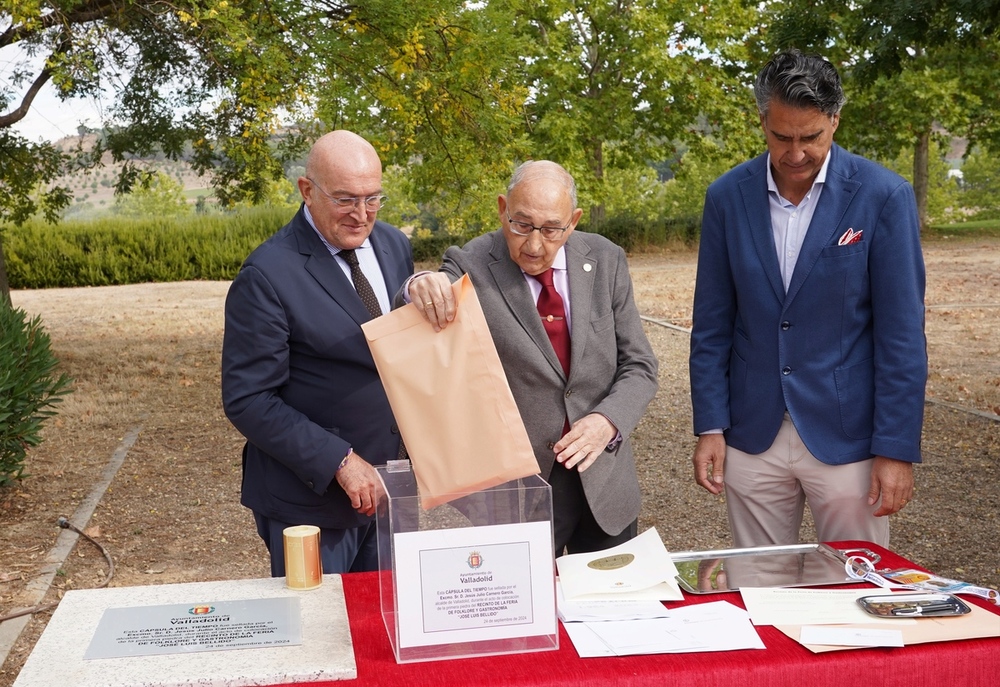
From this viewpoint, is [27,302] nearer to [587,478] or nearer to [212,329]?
[212,329]

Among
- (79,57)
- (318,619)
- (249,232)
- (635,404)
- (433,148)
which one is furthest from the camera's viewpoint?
(249,232)

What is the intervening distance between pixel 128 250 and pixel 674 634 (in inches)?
1010

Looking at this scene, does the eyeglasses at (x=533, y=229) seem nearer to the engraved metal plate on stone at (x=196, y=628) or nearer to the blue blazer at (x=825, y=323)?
the blue blazer at (x=825, y=323)

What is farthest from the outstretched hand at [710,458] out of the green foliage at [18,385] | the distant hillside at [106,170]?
the distant hillside at [106,170]

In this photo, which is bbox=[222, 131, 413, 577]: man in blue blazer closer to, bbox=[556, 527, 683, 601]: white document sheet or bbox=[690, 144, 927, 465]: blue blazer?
bbox=[556, 527, 683, 601]: white document sheet

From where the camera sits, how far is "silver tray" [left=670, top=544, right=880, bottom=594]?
7.43 feet

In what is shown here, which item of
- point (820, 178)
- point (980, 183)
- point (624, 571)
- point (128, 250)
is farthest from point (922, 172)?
point (980, 183)

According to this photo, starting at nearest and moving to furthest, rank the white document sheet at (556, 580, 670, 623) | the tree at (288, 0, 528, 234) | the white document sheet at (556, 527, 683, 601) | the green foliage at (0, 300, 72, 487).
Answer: the white document sheet at (556, 580, 670, 623), the white document sheet at (556, 527, 683, 601), the green foliage at (0, 300, 72, 487), the tree at (288, 0, 528, 234)

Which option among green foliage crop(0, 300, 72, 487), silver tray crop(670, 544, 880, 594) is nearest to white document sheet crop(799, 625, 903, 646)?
silver tray crop(670, 544, 880, 594)

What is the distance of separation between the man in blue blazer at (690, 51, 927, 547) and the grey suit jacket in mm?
236

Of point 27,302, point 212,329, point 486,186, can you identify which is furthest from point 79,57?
point 27,302

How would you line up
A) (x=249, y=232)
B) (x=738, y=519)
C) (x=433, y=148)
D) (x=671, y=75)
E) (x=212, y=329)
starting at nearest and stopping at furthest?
1. (x=738, y=519)
2. (x=433, y=148)
3. (x=212, y=329)
4. (x=671, y=75)
5. (x=249, y=232)

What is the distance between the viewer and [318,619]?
2092mm

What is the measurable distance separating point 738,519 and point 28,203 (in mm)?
11881
